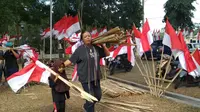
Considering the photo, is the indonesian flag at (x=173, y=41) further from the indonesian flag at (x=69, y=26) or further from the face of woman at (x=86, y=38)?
the indonesian flag at (x=69, y=26)

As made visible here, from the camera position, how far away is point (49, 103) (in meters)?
8.54

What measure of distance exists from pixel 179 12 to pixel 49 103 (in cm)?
2114

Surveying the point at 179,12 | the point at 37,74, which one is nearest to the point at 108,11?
the point at 179,12

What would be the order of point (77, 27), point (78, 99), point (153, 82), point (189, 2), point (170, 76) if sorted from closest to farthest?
1. point (78, 99)
2. point (153, 82)
3. point (170, 76)
4. point (77, 27)
5. point (189, 2)

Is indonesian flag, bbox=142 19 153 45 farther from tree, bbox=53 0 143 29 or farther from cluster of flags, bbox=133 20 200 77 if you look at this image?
tree, bbox=53 0 143 29

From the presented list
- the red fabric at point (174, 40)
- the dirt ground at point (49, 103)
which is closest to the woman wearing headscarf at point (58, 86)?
the dirt ground at point (49, 103)

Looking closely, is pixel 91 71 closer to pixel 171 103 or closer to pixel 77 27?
pixel 171 103

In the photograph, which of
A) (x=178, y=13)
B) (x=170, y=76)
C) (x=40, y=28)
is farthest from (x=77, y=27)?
(x=40, y=28)

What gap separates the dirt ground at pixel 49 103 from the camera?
7598 mm

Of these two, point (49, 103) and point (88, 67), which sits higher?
point (88, 67)

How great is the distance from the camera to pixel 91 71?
582 cm

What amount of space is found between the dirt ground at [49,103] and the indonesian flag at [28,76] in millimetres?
1036

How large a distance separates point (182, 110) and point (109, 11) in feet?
51.2

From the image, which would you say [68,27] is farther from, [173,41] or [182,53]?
[182,53]
